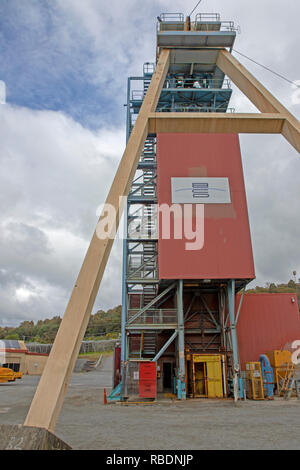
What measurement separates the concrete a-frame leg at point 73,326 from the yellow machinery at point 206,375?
1811 centimetres

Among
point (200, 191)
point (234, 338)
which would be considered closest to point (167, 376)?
point (234, 338)

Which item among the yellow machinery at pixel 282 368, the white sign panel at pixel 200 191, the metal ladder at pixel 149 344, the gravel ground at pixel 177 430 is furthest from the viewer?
the metal ladder at pixel 149 344

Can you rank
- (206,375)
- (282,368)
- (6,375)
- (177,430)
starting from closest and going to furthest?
(177,430) → (282,368) → (206,375) → (6,375)

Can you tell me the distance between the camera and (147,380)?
18406 mm

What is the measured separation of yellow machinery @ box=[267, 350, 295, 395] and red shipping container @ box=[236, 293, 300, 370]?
8.51ft

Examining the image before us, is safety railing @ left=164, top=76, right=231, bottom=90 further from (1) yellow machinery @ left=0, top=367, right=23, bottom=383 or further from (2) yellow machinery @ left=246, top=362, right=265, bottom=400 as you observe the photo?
(1) yellow machinery @ left=0, top=367, right=23, bottom=383

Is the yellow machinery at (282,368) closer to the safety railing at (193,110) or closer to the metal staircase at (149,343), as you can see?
the metal staircase at (149,343)

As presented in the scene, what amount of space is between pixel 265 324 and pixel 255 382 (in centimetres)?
530

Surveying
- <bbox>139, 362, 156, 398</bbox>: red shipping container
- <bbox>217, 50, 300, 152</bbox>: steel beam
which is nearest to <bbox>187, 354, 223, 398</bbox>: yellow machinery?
<bbox>139, 362, 156, 398</bbox>: red shipping container

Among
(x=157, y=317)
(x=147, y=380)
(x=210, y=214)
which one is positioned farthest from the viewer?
(x=210, y=214)

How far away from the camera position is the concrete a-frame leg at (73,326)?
8.79 feet

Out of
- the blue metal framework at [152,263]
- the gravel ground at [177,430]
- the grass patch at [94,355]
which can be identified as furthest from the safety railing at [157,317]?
the grass patch at [94,355]

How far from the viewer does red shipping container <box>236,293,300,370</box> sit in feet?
73.2

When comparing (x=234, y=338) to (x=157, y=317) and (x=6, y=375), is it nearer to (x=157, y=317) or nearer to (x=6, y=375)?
(x=157, y=317)
